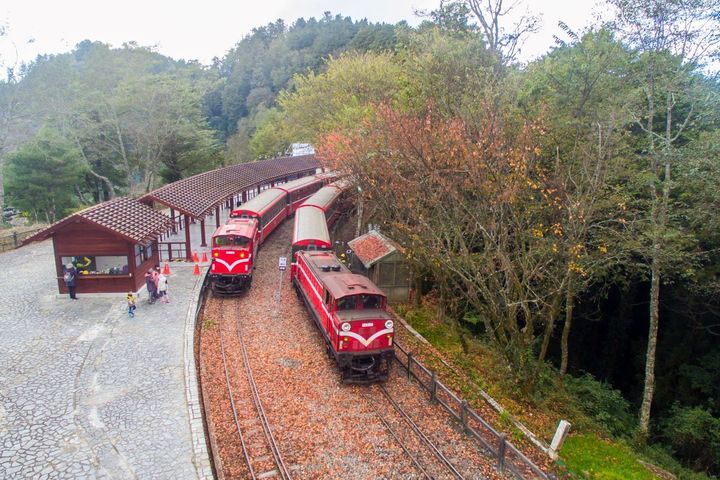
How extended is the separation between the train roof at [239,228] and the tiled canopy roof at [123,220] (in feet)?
7.98

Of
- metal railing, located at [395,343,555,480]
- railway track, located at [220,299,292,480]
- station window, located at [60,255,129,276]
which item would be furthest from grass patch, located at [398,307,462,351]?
station window, located at [60,255,129,276]

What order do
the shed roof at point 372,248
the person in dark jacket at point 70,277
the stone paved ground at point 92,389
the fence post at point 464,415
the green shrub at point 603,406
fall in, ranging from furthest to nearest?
the shed roof at point 372,248 → the person in dark jacket at point 70,277 → the green shrub at point 603,406 → the fence post at point 464,415 → the stone paved ground at point 92,389

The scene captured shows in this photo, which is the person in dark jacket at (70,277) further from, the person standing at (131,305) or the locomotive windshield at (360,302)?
the locomotive windshield at (360,302)

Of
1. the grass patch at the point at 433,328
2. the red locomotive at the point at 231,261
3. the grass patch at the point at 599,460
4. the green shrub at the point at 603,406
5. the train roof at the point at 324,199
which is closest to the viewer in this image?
the grass patch at the point at 599,460

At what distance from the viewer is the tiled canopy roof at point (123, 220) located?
54.2 feet

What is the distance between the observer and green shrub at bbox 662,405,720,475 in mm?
14805

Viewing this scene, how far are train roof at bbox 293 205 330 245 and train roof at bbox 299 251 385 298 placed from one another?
258cm

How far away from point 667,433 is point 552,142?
1047 centimetres

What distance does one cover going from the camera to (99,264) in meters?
17.9

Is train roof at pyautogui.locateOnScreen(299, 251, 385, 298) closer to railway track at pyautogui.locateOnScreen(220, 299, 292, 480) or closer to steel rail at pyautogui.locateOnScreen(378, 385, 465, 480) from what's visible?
steel rail at pyautogui.locateOnScreen(378, 385, 465, 480)

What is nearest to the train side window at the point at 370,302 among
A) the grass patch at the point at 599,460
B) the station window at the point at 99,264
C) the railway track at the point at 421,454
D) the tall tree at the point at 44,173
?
the railway track at the point at 421,454

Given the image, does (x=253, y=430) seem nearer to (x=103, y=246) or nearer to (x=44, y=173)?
(x=103, y=246)

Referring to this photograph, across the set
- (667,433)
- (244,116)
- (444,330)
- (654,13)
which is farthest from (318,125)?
(244,116)

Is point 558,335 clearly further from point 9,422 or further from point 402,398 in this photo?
point 9,422
